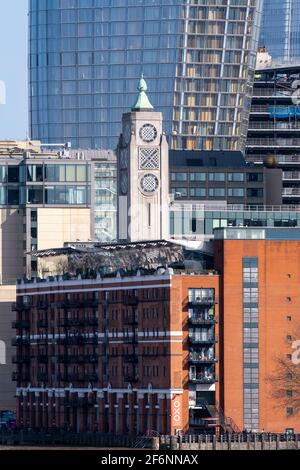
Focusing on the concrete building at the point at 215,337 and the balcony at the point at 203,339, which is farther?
the balcony at the point at 203,339

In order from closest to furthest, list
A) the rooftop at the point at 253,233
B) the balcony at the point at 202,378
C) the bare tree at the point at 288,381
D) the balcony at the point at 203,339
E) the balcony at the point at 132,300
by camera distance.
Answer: the balcony at the point at 202,378 → the balcony at the point at 203,339 → the bare tree at the point at 288,381 → the rooftop at the point at 253,233 → the balcony at the point at 132,300

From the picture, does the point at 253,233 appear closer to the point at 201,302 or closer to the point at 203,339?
the point at 201,302

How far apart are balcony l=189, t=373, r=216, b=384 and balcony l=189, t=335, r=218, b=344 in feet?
7.34

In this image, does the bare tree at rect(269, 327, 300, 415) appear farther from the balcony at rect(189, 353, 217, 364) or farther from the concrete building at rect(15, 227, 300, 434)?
the balcony at rect(189, 353, 217, 364)

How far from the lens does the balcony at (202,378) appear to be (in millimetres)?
191125

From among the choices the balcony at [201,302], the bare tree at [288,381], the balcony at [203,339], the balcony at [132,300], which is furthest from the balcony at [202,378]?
the balcony at [132,300]

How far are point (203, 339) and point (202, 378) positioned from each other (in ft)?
8.84

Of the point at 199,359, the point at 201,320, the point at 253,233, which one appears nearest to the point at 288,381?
the point at 199,359

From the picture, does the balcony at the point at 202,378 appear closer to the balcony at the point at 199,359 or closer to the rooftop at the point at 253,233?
the balcony at the point at 199,359

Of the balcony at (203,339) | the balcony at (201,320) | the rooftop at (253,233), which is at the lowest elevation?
the balcony at (203,339)

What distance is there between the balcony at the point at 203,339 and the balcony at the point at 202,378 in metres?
2.24

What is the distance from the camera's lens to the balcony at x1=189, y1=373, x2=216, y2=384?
627 ft

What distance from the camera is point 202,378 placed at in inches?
7534
